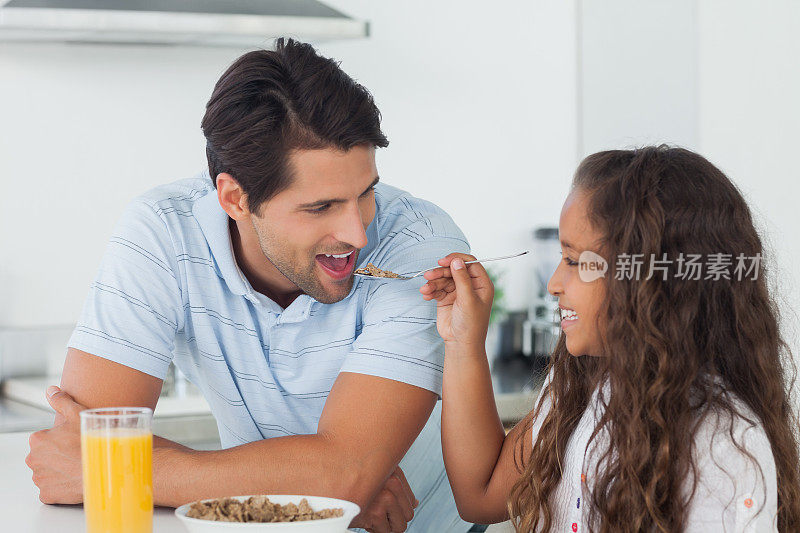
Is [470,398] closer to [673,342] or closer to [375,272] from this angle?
[375,272]

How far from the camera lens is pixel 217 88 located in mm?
1492

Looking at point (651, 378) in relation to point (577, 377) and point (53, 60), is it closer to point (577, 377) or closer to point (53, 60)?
point (577, 377)

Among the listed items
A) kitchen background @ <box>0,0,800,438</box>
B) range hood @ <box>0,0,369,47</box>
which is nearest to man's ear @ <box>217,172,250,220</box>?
range hood @ <box>0,0,369,47</box>

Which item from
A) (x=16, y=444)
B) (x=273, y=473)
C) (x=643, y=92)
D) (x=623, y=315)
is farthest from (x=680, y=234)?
(x=643, y=92)

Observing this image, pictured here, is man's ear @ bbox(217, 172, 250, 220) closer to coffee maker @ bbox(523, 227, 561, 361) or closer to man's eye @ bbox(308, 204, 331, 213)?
man's eye @ bbox(308, 204, 331, 213)

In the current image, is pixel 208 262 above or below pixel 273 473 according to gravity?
above

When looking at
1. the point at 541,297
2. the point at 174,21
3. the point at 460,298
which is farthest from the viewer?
the point at 541,297

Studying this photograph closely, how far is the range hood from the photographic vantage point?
266cm

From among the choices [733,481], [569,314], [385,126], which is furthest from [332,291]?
[385,126]

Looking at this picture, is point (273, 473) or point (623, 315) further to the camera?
point (273, 473)

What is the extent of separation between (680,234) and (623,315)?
115 millimetres

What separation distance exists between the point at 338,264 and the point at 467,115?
2181 millimetres

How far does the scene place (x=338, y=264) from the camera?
1.43 meters

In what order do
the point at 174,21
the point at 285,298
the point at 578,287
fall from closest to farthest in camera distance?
1. the point at 578,287
2. the point at 285,298
3. the point at 174,21
